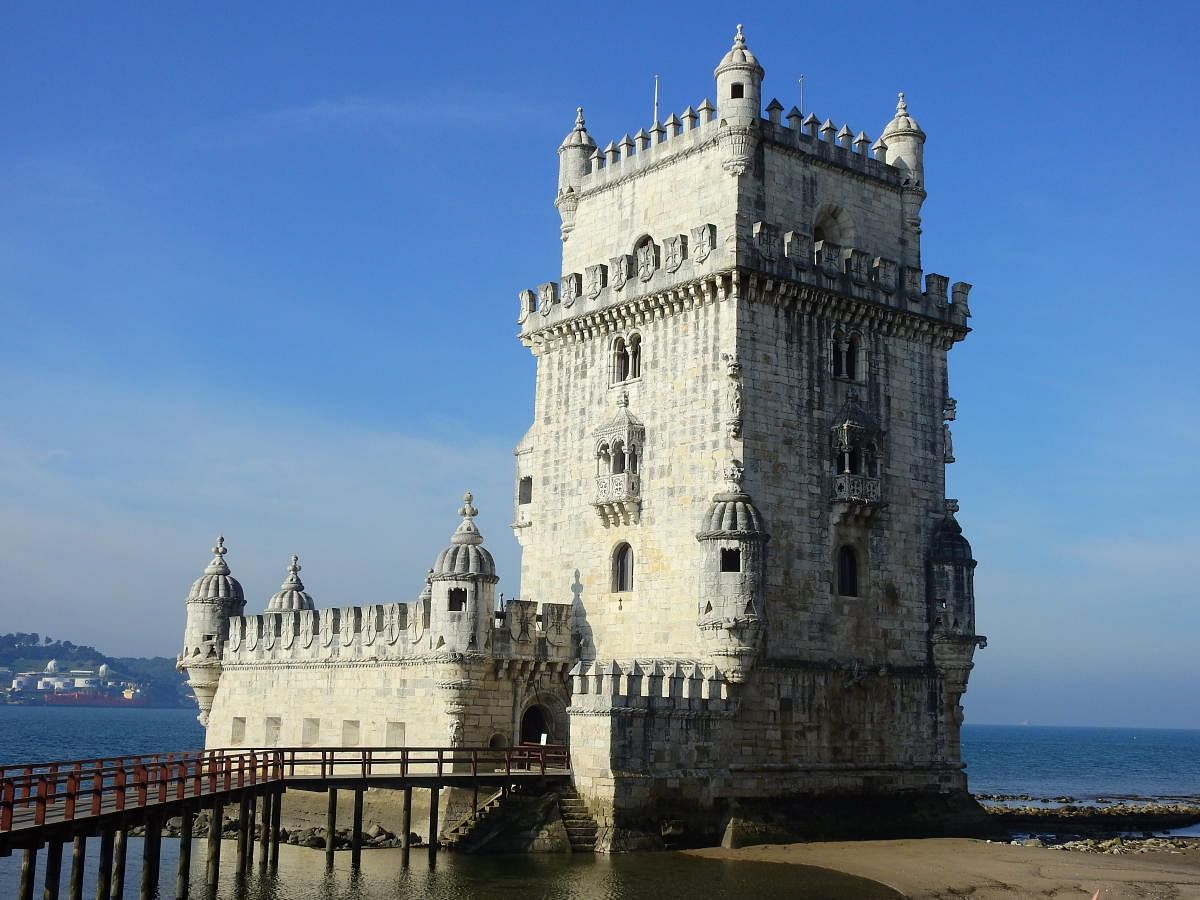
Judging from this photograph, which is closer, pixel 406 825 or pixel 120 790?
pixel 120 790

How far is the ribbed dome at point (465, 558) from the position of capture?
143ft

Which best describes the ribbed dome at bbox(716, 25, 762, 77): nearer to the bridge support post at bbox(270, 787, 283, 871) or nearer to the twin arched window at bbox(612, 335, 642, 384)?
the twin arched window at bbox(612, 335, 642, 384)

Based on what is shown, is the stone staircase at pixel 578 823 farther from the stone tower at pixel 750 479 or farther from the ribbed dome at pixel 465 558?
the ribbed dome at pixel 465 558

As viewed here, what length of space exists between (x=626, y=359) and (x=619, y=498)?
4.74 meters

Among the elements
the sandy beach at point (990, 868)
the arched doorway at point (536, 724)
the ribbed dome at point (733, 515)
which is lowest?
the sandy beach at point (990, 868)

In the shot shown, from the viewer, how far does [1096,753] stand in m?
173

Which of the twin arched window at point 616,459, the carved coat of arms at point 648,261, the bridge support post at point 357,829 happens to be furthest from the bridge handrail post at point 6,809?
the carved coat of arms at point 648,261

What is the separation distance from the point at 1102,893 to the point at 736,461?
1429 centimetres

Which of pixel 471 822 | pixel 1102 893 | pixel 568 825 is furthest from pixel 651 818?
pixel 1102 893

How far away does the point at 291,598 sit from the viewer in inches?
2238

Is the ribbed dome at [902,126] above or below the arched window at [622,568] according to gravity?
above

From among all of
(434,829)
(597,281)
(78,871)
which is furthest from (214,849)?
(597,281)

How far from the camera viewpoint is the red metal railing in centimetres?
2865

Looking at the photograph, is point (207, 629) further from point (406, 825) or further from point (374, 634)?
point (406, 825)
